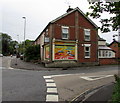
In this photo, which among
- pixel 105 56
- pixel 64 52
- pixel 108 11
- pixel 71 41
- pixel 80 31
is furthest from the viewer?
pixel 105 56

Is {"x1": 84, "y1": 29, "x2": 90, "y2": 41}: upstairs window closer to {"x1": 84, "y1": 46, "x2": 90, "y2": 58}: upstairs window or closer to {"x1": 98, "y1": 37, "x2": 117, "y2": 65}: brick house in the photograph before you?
{"x1": 84, "y1": 46, "x2": 90, "y2": 58}: upstairs window

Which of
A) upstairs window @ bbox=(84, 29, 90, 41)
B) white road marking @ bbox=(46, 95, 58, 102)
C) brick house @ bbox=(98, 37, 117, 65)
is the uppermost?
upstairs window @ bbox=(84, 29, 90, 41)

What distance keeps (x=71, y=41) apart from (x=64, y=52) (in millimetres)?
2110

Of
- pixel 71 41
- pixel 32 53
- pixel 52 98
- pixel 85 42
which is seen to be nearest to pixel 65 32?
pixel 71 41

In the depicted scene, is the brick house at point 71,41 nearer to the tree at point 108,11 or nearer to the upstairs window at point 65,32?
the upstairs window at point 65,32

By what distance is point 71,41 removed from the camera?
1930 cm

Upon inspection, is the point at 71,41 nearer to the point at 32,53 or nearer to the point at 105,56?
the point at 105,56

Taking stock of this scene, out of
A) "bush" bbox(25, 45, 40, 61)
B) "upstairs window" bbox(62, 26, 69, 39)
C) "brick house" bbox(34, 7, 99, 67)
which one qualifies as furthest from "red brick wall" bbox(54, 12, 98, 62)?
"bush" bbox(25, 45, 40, 61)

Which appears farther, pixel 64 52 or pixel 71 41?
pixel 71 41

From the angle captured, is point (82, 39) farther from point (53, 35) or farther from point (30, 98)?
point (30, 98)

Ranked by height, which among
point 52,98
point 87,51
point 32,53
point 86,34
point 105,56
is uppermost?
point 86,34

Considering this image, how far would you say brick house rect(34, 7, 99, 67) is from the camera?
59.9 ft

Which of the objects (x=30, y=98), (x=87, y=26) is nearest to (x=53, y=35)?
(x=87, y=26)

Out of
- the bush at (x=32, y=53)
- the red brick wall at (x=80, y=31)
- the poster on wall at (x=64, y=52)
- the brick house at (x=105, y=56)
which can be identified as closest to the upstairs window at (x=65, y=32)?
the red brick wall at (x=80, y=31)
